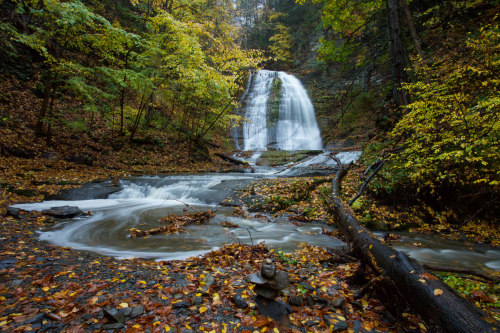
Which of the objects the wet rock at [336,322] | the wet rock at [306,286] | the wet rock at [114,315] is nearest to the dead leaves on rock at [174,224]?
the wet rock at [114,315]

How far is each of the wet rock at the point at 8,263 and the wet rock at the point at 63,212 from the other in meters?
2.80

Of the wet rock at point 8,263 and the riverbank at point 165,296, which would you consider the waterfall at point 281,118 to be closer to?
the riverbank at point 165,296

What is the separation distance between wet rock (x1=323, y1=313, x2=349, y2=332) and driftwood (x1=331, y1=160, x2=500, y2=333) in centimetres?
61

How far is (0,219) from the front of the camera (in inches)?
174

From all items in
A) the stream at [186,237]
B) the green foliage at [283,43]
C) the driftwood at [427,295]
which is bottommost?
the stream at [186,237]

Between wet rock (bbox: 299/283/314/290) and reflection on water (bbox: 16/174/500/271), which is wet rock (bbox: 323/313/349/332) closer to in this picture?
wet rock (bbox: 299/283/314/290)

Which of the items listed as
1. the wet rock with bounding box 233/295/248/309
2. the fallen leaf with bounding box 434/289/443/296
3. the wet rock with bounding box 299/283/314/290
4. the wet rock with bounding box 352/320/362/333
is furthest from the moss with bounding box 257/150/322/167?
the fallen leaf with bounding box 434/289/443/296

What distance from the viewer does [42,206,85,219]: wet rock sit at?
5.28 m

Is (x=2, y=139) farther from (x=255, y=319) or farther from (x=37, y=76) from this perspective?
(x=255, y=319)

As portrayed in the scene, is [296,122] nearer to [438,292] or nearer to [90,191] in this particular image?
[90,191]

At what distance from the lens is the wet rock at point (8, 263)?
2.66m

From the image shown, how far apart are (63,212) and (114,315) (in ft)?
15.8

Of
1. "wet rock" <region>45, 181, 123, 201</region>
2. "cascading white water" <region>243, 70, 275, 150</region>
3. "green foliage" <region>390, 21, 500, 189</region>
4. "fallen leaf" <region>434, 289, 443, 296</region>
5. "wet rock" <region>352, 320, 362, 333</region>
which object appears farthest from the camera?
"cascading white water" <region>243, 70, 275, 150</region>

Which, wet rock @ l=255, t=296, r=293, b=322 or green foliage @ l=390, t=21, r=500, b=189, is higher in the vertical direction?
green foliage @ l=390, t=21, r=500, b=189
